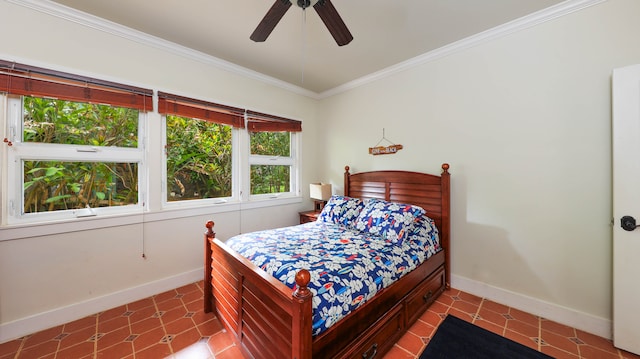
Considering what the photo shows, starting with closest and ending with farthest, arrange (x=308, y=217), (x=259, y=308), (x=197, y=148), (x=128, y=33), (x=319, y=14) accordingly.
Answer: (x=259, y=308)
(x=319, y=14)
(x=128, y=33)
(x=197, y=148)
(x=308, y=217)

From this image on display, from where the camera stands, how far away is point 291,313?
1.19 metres

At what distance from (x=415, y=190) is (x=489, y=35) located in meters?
1.72

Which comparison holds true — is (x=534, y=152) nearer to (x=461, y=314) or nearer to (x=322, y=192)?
(x=461, y=314)

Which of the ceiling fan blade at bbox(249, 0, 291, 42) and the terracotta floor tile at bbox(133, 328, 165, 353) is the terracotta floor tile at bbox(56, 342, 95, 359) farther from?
the ceiling fan blade at bbox(249, 0, 291, 42)

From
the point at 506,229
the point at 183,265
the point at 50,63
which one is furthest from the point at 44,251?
the point at 506,229


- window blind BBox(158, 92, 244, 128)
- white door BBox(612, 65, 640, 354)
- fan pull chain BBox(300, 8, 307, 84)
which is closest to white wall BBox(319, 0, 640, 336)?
white door BBox(612, 65, 640, 354)

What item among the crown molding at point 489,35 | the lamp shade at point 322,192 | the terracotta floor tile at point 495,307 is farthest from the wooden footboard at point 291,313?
the crown molding at point 489,35

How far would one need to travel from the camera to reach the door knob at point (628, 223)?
167 centimetres

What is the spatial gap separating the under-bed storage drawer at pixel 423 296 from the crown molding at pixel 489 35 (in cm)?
237

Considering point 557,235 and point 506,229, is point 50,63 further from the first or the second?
point 557,235

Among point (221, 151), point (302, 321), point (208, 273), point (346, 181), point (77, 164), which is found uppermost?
point (221, 151)

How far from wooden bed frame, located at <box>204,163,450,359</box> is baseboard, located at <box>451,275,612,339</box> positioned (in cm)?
22

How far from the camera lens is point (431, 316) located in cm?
211

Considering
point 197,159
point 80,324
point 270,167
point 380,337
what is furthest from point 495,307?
point 80,324
